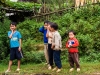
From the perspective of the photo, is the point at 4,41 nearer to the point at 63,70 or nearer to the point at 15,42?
the point at 15,42

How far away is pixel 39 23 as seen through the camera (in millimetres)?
15078

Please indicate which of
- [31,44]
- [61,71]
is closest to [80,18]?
[31,44]

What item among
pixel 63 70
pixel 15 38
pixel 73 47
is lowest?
Result: pixel 63 70

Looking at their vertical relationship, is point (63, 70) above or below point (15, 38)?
below

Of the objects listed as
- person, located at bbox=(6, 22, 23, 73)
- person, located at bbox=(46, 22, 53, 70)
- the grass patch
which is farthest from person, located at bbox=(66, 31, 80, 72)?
person, located at bbox=(6, 22, 23, 73)

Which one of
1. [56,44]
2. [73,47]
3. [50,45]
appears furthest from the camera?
[50,45]

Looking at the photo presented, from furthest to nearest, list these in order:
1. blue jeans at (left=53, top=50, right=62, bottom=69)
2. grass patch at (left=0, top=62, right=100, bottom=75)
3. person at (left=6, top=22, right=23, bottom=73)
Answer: person at (left=6, top=22, right=23, bottom=73)
blue jeans at (left=53, top=50, right=62, bottom=69)
grass patch at (left=0, top=62, right=100, bottom=75)

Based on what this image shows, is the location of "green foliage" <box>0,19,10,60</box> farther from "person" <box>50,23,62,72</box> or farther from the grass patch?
"person" <box>50,23,62,72</box>

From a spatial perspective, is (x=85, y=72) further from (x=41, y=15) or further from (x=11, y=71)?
(x=41, y=15)

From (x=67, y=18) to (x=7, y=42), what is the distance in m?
4.30

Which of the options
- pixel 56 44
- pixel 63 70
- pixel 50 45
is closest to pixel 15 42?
pixel 50 45

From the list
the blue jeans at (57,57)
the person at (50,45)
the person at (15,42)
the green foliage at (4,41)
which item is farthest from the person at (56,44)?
the green foliage at (4,41)

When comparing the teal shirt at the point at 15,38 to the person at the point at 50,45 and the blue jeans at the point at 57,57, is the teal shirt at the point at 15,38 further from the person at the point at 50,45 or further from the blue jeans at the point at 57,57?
the blue jeans at the point at 57,57

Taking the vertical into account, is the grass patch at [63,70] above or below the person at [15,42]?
below
